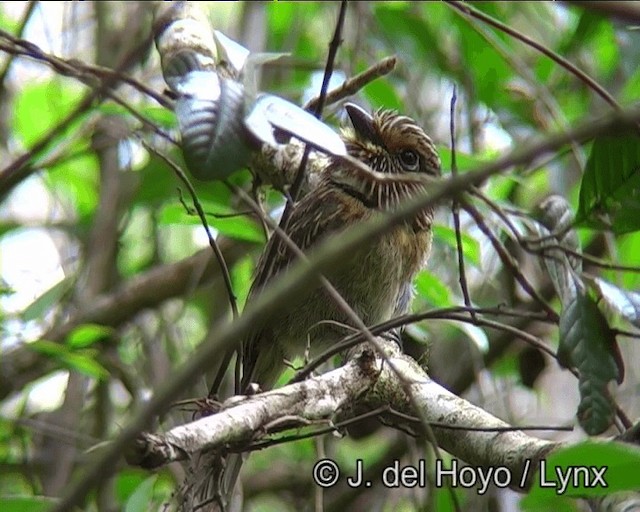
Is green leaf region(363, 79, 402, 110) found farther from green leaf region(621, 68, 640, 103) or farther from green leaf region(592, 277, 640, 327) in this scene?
green leaf region(592, 277, 640, 327)

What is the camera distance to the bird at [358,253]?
2598 millimetres

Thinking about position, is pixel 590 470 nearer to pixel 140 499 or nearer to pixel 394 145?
pixel 140 499

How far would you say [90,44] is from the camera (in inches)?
174

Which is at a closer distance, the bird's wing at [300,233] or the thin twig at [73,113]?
the thin twig at [73,113]

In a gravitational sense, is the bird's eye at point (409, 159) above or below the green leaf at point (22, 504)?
above

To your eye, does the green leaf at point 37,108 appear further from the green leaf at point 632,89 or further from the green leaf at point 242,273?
the green leaf at point 632,89

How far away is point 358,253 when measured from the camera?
8.27 ft

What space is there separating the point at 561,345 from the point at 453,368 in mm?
1889

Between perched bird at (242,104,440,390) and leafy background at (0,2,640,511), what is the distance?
0.33ft

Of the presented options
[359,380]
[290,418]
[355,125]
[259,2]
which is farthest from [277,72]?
[290,418]

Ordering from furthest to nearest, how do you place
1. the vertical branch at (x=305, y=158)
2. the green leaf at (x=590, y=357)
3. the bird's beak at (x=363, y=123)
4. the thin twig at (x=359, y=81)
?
the bird's beak at (x=363, y=123)
the thin twig at (x=359, y=81)
the vertical branch at (x=305, y=158)
the green leaf at (x=590, y=357)

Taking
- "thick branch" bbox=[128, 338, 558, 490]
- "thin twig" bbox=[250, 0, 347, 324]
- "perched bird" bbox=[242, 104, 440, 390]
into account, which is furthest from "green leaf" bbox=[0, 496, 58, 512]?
"perched bird" bbox=[242, 104, 440, 390]

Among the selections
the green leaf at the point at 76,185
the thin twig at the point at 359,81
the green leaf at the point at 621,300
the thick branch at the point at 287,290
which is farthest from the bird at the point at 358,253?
the thick branch at the point at 287,290

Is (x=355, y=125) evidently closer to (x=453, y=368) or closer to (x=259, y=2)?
(x=259, y=2)
